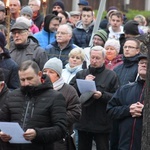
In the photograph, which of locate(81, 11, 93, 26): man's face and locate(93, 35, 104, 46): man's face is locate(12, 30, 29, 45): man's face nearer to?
locate(93, 35, 104, 46): man's face

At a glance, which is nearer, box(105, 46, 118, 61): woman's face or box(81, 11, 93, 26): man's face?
box(105, 46, 118, 61): woman's face

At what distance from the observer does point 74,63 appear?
40.4ft

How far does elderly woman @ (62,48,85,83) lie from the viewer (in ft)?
40.0

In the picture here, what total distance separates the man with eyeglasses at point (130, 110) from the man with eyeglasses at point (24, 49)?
2620mm

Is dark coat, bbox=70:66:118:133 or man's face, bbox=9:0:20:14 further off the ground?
man's face, bbox=9:0:20:14

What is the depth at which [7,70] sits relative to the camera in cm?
1086

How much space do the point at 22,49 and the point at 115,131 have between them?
2.37m

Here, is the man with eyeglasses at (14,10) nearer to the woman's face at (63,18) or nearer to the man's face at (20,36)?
the woman's face at (63,18)

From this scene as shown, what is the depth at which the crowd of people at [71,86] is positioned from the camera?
8461 millimetres

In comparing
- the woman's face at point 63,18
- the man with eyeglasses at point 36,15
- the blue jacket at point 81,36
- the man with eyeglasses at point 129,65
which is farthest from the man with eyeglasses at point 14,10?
the man with eyeglasses at point 129,65

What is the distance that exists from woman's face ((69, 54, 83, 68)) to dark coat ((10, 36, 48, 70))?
40 centimetres

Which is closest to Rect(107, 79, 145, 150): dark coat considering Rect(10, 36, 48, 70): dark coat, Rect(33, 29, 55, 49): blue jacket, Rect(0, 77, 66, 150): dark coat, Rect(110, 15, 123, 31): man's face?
Rect(0, 77, 66, 150): dark coat

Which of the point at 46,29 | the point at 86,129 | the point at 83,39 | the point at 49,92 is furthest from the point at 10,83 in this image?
the point at 83,39

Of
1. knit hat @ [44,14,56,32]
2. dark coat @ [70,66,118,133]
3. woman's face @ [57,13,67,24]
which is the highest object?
knit hat @ [44,14,56,32]
